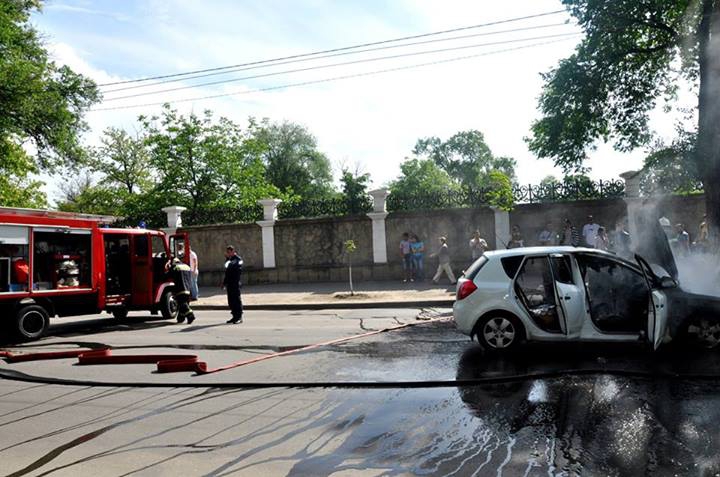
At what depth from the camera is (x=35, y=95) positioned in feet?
68.9

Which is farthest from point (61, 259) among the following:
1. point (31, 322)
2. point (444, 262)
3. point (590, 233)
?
point (590, 233)

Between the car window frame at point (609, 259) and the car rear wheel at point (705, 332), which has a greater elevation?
the car window frame at point (609, 259)

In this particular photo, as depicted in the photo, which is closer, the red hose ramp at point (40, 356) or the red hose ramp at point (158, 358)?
the red hose ramp at point (158, 358)

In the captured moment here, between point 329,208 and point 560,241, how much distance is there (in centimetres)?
845

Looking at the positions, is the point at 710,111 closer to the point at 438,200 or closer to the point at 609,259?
the point at 609,259

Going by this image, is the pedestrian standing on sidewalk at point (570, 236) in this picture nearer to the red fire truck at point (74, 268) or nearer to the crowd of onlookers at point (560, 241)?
the crowd of onlookers at point (560, 241)

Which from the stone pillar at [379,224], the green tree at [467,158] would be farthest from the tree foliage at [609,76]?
the green tree at [467,158]

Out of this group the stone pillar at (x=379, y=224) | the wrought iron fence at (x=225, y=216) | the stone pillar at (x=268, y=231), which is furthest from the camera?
the wrought iron fence at (x=225, y=216)

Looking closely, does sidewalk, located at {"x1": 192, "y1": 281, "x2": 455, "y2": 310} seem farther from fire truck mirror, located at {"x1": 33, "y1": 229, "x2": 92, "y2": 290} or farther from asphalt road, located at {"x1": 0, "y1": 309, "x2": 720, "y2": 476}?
asphalt road, located at {"x1": 0, "y1": 309, "x2": 720, "y2": 476}

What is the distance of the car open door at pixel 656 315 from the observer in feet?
21.8

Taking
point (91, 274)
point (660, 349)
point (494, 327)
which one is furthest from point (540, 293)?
point (91, 274)

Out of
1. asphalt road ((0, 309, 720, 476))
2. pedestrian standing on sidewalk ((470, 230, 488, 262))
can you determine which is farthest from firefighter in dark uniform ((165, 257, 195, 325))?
pedestrian standing on sidewalk ((470, 230, 488, 262))

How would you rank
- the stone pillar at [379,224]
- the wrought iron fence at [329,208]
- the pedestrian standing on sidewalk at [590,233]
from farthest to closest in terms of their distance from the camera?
the wrought iron fence at [329,208] < the stone pillar at [379,224] < the pedestrian standing on sidewalk at [590,233]

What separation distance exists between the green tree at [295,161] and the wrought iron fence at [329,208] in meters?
39.4
